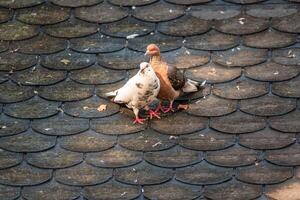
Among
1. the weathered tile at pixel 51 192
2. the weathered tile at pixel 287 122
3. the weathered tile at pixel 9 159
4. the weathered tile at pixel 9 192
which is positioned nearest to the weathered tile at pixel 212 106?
the weathered tile at pixel 287 122

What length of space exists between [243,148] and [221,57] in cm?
86

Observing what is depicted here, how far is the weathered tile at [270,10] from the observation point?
7.02 metres

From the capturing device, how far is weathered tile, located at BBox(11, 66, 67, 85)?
262 inches

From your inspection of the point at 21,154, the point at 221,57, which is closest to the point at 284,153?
the point at 221,57

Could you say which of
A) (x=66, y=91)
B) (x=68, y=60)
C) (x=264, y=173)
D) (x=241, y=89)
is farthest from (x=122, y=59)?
(x=264, y=173)

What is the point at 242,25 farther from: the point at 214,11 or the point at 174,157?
the point at 174,157

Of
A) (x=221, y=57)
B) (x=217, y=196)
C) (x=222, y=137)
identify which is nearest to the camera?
(x=217, y=196)

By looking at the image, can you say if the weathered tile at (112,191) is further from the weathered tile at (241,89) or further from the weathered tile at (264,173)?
the weathered tile at (241,89)

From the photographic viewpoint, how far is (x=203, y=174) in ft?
19.5

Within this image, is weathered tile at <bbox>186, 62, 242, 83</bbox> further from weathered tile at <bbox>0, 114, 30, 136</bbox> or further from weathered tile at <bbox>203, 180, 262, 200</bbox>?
Answer: weathered tile at <bbox>0, 114, 30, 136</bbox>

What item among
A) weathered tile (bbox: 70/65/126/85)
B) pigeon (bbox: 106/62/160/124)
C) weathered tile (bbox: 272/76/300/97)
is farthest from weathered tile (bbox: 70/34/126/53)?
weathered tile (bbox: 272/76/300/97)

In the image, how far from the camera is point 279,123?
6227 millimetres

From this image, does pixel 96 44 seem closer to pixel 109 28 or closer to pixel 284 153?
pixel 109 28

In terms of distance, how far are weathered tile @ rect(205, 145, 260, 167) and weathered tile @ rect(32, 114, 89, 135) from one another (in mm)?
787
